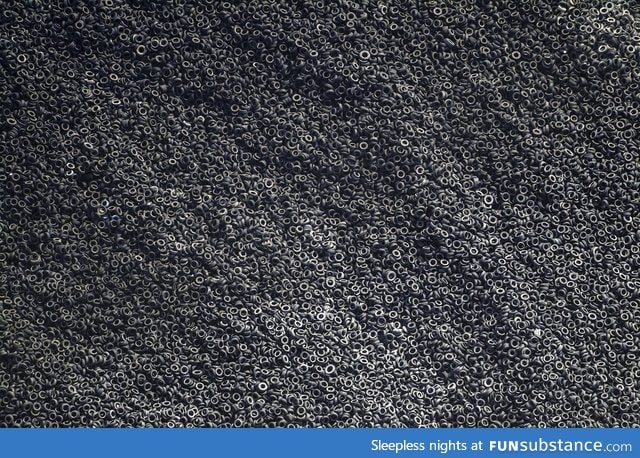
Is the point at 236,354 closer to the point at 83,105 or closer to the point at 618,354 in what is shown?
the point at 83,105

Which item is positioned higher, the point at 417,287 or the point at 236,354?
the point at 417,287

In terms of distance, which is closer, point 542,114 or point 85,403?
point 85,403

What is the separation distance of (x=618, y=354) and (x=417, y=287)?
38 cm

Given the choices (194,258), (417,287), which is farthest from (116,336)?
(417,287)

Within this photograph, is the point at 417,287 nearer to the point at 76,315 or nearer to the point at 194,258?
the point at 194,258

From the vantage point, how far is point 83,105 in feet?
4.17

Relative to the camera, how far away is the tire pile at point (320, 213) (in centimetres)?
119

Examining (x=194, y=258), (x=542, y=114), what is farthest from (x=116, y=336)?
(x=542, y=114)

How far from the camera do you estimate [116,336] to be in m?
1.21

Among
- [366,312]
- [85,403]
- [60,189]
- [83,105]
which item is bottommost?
[85,403]

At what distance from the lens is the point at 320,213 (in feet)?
4.17

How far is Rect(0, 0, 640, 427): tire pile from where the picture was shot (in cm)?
119

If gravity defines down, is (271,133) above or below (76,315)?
above

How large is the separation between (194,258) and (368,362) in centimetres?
37
